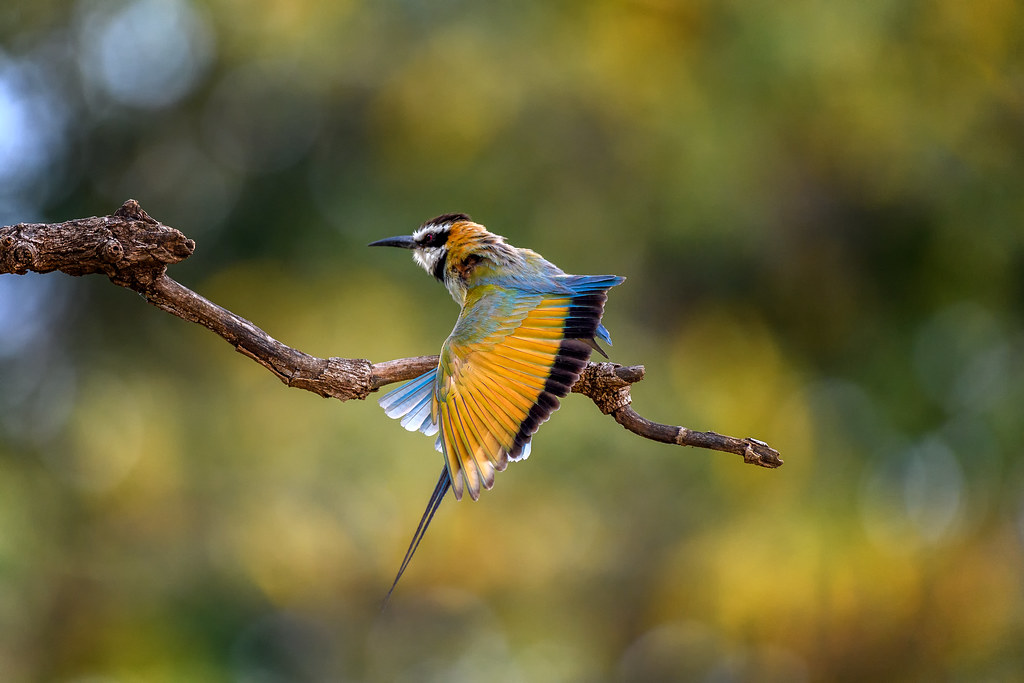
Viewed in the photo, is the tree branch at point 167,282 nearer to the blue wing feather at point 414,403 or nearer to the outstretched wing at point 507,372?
the outstretched wing at point 507,372

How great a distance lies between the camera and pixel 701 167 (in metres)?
6.18

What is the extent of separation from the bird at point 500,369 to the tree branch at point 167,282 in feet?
0.24

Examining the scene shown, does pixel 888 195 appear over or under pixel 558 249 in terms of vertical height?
over

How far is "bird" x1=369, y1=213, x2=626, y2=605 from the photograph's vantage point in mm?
1560

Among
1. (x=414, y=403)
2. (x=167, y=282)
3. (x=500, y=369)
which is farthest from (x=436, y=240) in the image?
(x=167, y=282)

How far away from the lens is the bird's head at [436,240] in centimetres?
215

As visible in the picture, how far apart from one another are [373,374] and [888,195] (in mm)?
5197

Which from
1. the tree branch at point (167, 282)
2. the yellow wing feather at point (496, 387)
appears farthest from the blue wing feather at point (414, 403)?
the tree branch at point (167, 282)

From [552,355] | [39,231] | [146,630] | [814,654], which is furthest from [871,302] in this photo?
[39,231]

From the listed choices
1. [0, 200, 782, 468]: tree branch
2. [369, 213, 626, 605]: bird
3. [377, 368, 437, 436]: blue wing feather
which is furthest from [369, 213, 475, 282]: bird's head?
[0, 200, 782, 468]: tree branch

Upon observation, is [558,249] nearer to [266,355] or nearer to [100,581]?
[100,581]

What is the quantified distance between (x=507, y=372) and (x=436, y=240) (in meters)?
0.65

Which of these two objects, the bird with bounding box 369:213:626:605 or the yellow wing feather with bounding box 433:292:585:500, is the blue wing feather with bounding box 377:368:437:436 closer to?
the bird with bounding box 369:213:626:605

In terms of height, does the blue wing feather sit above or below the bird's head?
below
